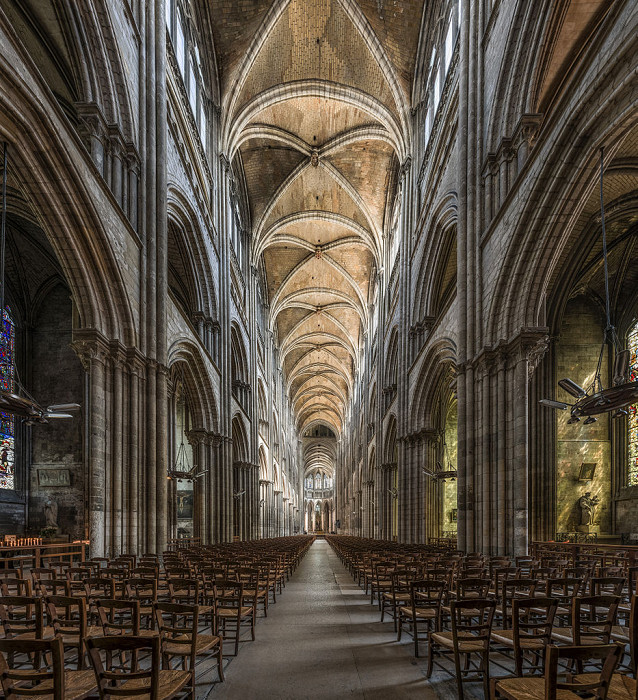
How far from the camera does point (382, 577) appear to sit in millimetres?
11055

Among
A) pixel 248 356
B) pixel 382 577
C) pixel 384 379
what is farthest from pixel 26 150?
pixel 384 379

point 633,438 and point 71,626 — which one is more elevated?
point 633,438

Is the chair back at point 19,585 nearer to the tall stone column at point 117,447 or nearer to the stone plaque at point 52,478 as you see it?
the tall stone column at point 117,447

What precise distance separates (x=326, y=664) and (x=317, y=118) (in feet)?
90.9

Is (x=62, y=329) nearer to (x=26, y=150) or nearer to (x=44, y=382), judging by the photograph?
(x=44, y=382)

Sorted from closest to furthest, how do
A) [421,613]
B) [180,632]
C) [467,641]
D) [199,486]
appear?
[180,632], [467,641], [421,613], [199,486]

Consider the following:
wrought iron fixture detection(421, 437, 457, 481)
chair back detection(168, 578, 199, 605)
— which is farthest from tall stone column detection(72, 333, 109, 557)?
wrought iron fixture detection(421, 437, 457, 481)

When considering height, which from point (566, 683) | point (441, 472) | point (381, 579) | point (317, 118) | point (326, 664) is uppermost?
point (317, 118)

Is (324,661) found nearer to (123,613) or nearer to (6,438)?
(123,613)

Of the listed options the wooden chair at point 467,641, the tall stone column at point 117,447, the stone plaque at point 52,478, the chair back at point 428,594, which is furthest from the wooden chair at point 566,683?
the stone plaque at point 52,478

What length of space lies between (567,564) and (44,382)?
59.9ft

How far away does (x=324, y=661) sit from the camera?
6.21 metres

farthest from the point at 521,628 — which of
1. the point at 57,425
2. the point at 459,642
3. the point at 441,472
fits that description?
the point at 57,425

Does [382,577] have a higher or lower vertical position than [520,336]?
lower
